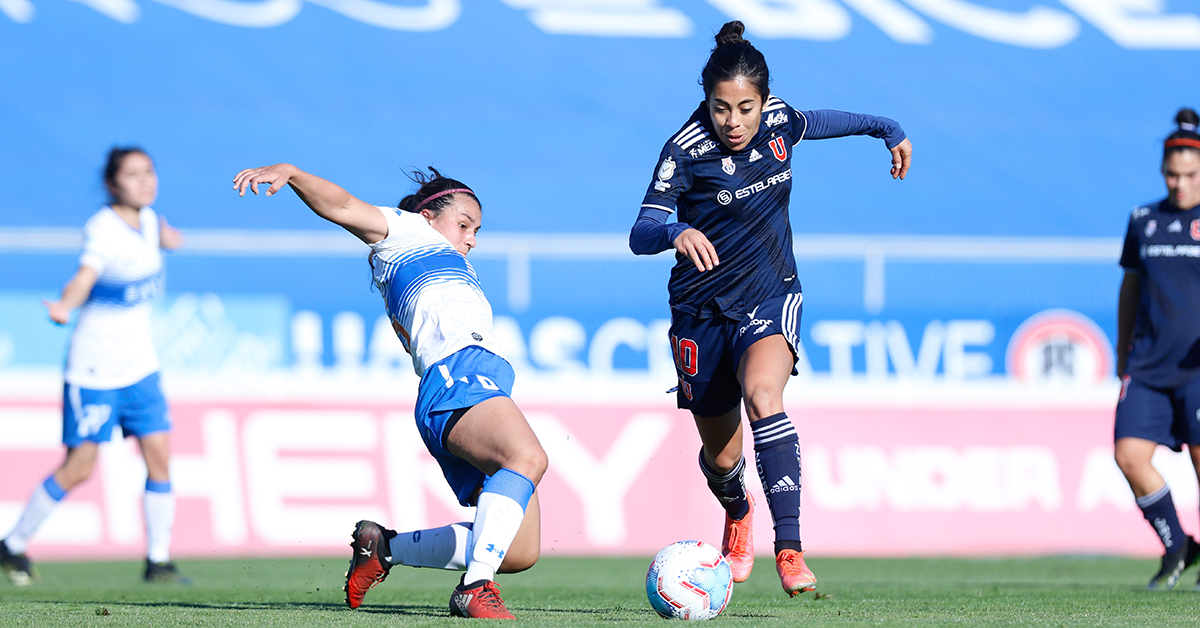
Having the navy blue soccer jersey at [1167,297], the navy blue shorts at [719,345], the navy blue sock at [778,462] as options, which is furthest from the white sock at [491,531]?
the navy blue soccer jersey at [1167,297]

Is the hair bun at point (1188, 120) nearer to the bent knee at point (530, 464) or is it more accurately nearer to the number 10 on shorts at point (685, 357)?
the number 10 on shorts at point (685, 357)

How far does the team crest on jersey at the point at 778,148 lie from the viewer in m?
5.76

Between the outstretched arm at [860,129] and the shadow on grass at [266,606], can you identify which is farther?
the outstretched arm at [860,129]

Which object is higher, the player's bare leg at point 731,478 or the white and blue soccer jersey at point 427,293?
the white and blue soccer jersey at point 427,293

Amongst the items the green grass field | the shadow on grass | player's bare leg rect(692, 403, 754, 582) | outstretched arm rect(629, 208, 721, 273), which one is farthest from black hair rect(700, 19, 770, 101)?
the shadow on grass

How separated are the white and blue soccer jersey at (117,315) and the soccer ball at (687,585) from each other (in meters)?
4.59

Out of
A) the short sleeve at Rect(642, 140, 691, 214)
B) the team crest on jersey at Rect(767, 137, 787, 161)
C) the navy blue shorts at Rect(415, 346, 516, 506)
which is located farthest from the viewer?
the team crest on jersey at Rect(767, 137, 787, 161)

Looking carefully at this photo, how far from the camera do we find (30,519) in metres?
7.98

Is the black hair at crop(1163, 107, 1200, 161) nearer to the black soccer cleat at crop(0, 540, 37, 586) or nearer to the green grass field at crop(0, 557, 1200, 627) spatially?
the green grass field at crop(0, 557, 1200, 627)

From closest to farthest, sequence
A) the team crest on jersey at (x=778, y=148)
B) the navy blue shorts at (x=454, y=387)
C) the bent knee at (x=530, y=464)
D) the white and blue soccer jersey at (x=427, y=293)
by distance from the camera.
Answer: the bent knee at (x=530, y=464) < the navy blue shorts at (x=454, y=387) < the white and blue soccer jersey at (x=427, y=293) < the team crest on jersey at (x=778, y=148)

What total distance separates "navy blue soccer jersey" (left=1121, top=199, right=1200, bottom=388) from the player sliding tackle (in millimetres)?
3600

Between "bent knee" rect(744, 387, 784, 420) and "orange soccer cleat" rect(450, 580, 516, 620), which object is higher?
"bent knee" rect(744, 387, 784, 420)

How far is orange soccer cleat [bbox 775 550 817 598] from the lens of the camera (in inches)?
195

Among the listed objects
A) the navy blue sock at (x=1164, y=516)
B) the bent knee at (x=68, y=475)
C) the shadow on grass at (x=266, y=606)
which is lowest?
the shadow on grass at (x=266, y=606)
